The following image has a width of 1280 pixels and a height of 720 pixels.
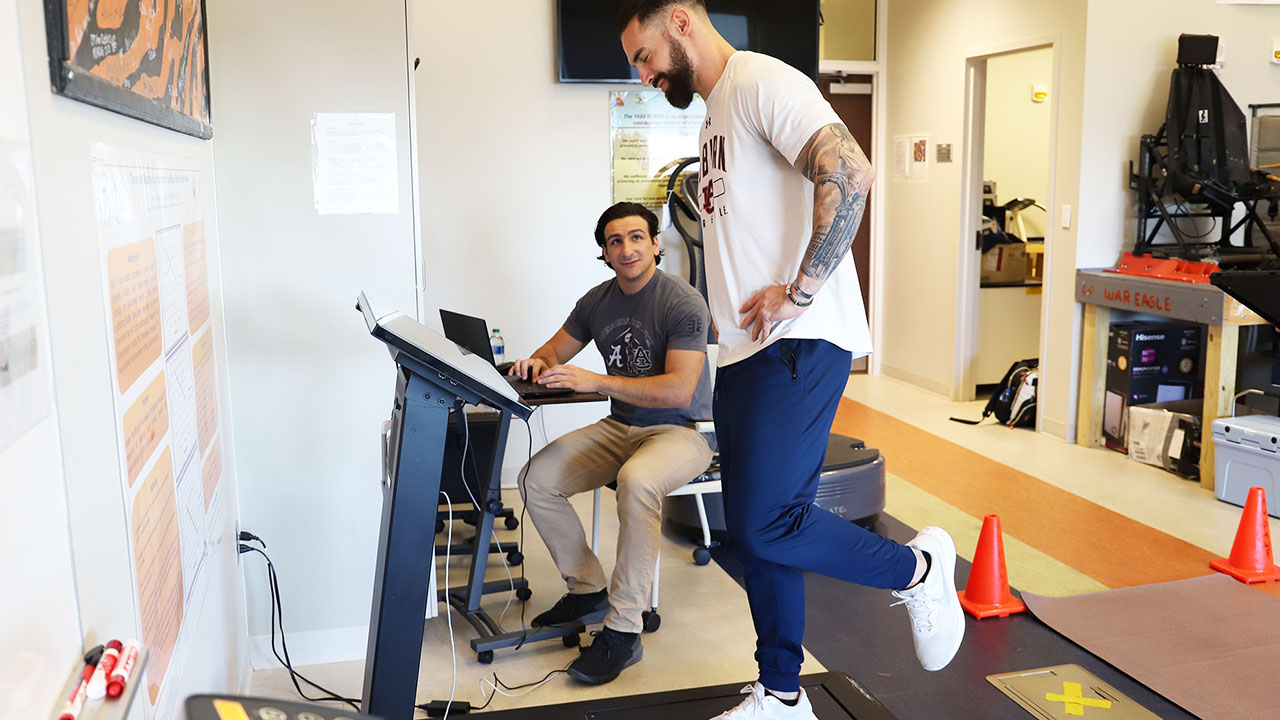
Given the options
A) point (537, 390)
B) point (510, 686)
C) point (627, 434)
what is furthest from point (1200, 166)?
point (510, 686)

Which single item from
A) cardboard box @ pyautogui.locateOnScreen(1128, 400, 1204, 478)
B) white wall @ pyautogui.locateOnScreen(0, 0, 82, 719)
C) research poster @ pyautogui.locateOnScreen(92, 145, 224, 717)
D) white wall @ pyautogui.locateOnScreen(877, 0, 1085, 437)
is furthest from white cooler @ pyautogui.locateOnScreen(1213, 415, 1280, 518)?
white wall @ pyautogui.locateOnScreen(0, 0, 82, 719)

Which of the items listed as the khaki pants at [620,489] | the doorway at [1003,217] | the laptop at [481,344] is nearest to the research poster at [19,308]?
the laptop at [481,344]

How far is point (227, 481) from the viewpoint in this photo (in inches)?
102

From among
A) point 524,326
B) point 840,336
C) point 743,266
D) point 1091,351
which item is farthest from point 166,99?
point 1091,351

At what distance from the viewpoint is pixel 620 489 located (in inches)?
113

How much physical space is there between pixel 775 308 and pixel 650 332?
107 cm

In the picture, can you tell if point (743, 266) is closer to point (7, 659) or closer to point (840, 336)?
point (840, 336)

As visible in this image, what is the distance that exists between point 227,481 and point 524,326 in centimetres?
246

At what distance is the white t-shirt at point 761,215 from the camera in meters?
2.12

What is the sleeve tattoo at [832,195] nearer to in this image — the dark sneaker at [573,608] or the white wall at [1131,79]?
the dark sneaker at [573,608]

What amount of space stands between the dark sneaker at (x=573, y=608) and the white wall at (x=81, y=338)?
1.82m

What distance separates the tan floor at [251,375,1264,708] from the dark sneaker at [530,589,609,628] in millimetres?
72

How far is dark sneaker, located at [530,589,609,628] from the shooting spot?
301 cm

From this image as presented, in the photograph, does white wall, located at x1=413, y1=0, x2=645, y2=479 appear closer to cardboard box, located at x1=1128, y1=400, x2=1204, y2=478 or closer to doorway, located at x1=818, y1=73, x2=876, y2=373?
cardboard box, located at x1=1128, y1=400, x2=1204, y2=478
